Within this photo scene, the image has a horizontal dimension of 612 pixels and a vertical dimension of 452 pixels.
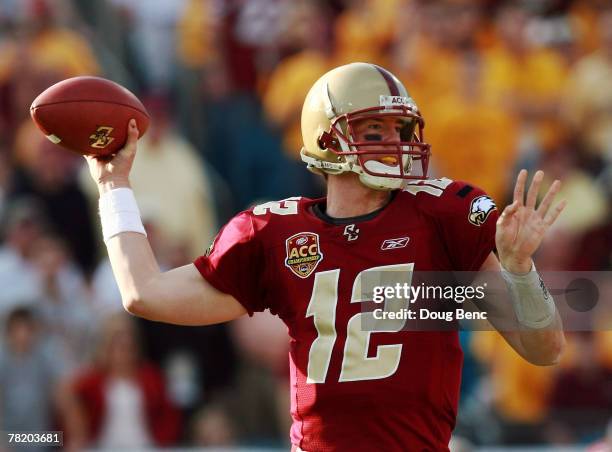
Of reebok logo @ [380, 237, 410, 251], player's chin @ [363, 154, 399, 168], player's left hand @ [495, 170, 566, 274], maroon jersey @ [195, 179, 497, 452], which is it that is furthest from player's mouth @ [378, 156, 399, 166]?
player's left hand @ [495, 170, 566, 274]

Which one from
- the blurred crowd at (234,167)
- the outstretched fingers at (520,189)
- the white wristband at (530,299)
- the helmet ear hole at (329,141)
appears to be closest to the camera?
the outstretched fingers at (520,189)

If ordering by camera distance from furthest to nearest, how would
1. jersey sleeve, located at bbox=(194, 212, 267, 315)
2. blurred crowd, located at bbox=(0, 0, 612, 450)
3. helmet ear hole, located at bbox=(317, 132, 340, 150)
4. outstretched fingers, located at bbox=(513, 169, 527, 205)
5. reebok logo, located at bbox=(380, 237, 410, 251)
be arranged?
blurred crowd, located at bbox=(0, 0, 612, 450)
helmet ear hole, located at bbox=(317, 132, 340, 150)
jersey sleeve, located at bbox=(194, 212, 267, 315)
reebok logo, located at bbox=(380, 237, 410, 251)
outstretched fingers, located at bbox=(513, 169, 527, 205)

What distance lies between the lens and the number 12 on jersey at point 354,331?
11.1 feet

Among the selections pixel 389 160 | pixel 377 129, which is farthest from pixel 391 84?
pixel 389 160

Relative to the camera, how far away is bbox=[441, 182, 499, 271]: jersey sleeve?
3412 millimetres

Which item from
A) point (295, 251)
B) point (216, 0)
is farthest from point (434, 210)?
point (216, 0)

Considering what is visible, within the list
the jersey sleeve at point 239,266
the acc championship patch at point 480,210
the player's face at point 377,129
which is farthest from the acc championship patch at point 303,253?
the acc championship patch at point 480,210

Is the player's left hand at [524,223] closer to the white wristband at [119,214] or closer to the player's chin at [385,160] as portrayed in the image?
the player's chin at [385,160]

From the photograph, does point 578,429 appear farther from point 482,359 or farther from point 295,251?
point 295,251

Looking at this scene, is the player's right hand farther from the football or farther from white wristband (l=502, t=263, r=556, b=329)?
white wristband (l=502, t=263, r=556, b=329)

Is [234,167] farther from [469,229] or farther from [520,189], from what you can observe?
[520,189]

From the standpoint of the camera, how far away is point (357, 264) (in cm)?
344

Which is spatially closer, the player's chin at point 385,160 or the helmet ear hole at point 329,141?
the player's chin at point 385,160

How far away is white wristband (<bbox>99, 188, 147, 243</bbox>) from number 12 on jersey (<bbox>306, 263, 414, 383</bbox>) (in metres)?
0.61
